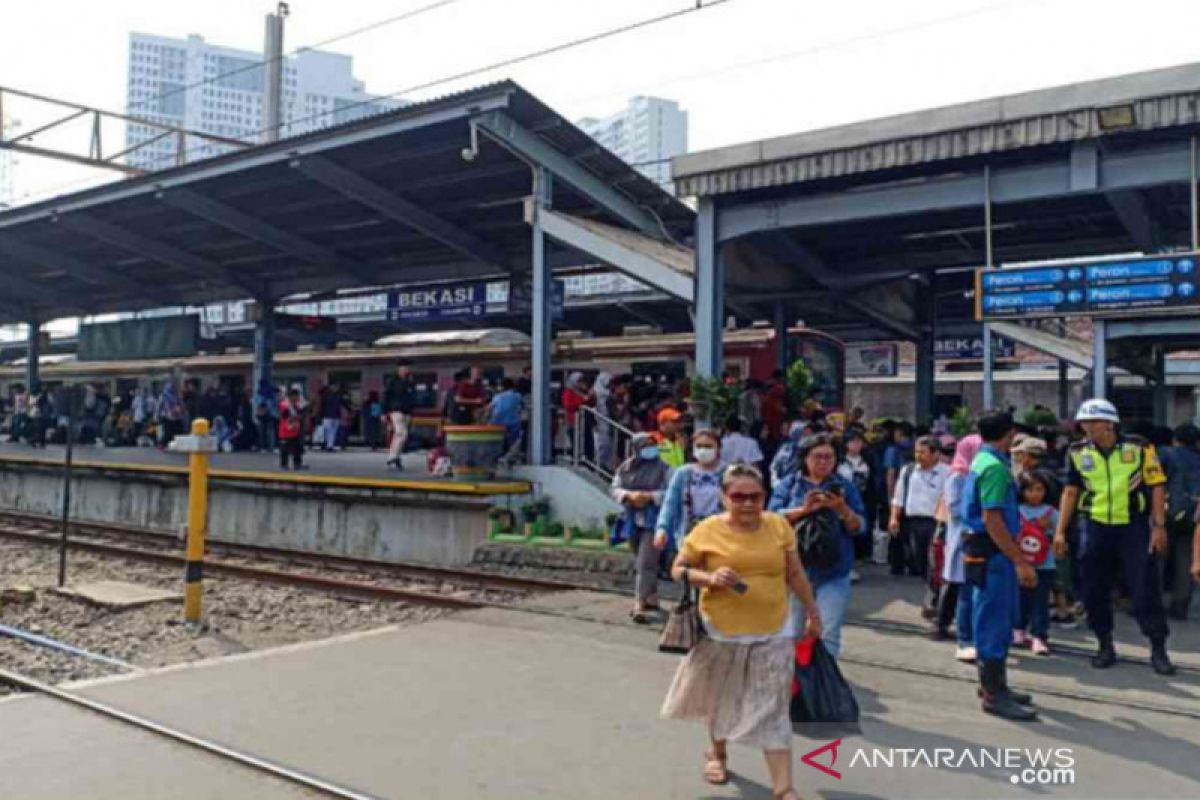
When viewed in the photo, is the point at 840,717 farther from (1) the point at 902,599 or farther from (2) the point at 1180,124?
(2) the point at 1180,124

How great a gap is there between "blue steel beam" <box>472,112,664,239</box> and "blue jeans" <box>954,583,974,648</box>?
310 inches

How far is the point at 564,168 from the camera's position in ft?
42.4

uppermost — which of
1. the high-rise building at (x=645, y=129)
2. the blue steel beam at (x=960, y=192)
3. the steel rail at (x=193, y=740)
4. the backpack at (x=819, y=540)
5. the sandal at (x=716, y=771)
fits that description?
the high-rise building at (x=645, y=129)

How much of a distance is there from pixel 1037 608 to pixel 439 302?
1202 cm

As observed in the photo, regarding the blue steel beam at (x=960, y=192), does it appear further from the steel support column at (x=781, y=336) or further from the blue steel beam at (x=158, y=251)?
the blue steel beam at (x=158, y=251)

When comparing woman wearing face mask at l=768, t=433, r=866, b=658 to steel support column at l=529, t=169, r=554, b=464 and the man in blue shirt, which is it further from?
the man in blue shirt

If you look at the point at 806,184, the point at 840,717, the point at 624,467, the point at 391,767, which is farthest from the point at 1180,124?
the point at 391,767

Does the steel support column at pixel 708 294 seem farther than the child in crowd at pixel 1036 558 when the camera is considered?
Yes

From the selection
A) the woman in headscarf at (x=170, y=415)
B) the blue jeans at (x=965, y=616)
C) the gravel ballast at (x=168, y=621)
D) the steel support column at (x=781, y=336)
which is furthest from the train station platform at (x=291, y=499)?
the blue jeans at (x=965, y=616)

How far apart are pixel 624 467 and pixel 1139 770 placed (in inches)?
184

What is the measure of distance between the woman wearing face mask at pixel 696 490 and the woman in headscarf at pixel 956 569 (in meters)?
1.60

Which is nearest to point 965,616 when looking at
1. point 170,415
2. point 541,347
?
point 541,347

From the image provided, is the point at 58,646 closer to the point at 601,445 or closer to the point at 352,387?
the point at 601,445

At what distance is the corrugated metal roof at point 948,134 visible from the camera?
8.75 metres
